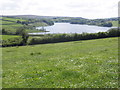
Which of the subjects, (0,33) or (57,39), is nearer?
(57,39)

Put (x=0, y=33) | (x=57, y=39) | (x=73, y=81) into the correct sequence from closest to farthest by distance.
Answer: (x=73, y=81)
(x=57, y=39)
(x=0, y=33)

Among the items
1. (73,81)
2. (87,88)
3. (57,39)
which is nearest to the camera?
(87,88)

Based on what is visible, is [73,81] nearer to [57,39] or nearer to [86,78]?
[86,78]

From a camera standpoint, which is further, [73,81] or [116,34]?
[116,34]

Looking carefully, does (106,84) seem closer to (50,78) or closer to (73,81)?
(73,81)

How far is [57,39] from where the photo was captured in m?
110

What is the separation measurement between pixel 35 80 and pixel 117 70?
898cm

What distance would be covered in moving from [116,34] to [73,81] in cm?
10872

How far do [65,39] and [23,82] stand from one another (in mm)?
97005

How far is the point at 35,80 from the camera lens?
14.2m

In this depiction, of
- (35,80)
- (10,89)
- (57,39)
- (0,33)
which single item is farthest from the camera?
(0,33)

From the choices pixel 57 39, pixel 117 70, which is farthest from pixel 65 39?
pixel 117 70

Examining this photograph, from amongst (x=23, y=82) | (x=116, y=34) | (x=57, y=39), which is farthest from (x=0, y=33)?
(x=23, y=82)

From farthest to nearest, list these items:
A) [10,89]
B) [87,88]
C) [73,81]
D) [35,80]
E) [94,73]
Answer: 1. [94,73]
2. [35,80]
3. [73,81]
4. [10,89]
5. [87,88]
